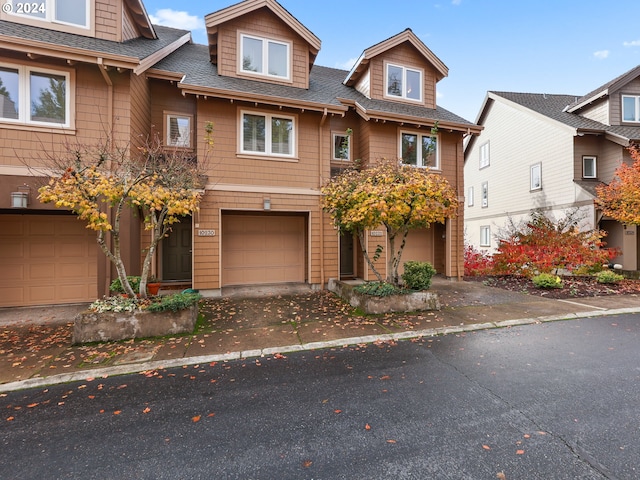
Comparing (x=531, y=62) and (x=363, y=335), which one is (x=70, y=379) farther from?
(x=531, y=62)

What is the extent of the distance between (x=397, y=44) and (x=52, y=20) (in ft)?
33.7

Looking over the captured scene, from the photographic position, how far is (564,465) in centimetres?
228

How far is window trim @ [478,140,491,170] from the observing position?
18.4 meters

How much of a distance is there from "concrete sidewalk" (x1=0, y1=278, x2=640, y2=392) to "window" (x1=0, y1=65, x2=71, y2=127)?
4581 mm

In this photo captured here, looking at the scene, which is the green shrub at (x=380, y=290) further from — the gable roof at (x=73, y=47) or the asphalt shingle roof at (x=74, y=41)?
the asphalt shingle roof at (x=74, y=41)

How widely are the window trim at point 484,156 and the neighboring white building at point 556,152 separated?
0.07m

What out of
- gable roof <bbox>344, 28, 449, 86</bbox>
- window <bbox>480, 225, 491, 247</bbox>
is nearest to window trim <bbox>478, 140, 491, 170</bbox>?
window <bbox>480, 225, 491, 247</bbox>

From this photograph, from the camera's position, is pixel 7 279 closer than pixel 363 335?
No

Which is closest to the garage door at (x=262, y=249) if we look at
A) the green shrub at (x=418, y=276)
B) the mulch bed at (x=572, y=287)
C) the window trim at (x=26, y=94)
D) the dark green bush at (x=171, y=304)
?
the dark green bush at (x=171, y=304)

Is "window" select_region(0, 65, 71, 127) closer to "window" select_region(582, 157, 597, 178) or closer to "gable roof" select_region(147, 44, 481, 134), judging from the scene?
"gable roof" select_region(147, 44, 481, 134)

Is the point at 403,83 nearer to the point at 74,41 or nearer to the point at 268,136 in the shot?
the point at 268,136

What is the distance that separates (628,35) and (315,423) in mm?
21677

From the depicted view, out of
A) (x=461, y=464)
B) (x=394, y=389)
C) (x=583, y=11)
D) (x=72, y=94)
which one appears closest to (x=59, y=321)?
(x=72, y=94)

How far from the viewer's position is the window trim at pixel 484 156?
1838cm
